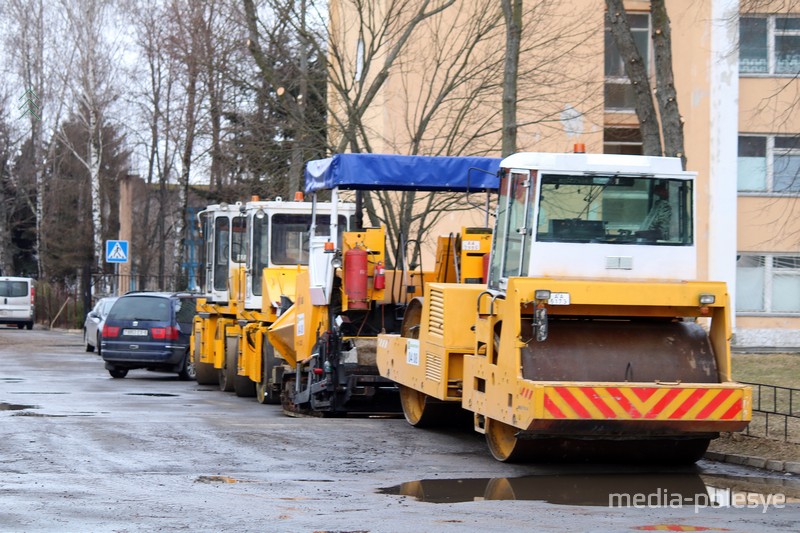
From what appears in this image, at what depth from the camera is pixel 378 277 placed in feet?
51.9

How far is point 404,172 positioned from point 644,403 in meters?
5.71

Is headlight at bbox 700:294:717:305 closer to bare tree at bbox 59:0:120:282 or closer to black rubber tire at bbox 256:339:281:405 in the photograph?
black rubber tire at bbox 256:339:281:405

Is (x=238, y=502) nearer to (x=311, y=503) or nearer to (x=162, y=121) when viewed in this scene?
(x=311, y=503)

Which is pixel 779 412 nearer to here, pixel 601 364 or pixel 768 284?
pixel 601 364

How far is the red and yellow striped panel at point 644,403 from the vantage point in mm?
10766

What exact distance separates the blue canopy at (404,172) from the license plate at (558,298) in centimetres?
436

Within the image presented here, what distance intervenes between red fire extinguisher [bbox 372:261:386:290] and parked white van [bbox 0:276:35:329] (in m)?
35.9

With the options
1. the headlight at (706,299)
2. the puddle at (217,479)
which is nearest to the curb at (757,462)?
the headlight at (706,299)

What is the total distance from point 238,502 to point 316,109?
20.5 m

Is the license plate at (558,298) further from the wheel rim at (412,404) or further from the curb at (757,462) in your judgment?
the wheel rim at (412,404)

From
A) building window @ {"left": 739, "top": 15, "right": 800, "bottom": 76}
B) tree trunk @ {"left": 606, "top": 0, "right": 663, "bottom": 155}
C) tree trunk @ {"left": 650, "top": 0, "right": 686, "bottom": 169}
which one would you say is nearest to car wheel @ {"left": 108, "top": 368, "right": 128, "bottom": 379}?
tree trunk @ {"left": 606, "top": 0, "right": 663, "bottom": 155}

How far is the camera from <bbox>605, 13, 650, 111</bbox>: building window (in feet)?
108

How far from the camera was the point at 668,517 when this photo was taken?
29.5ft

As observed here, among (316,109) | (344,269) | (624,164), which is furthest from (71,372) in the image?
(624,164)
